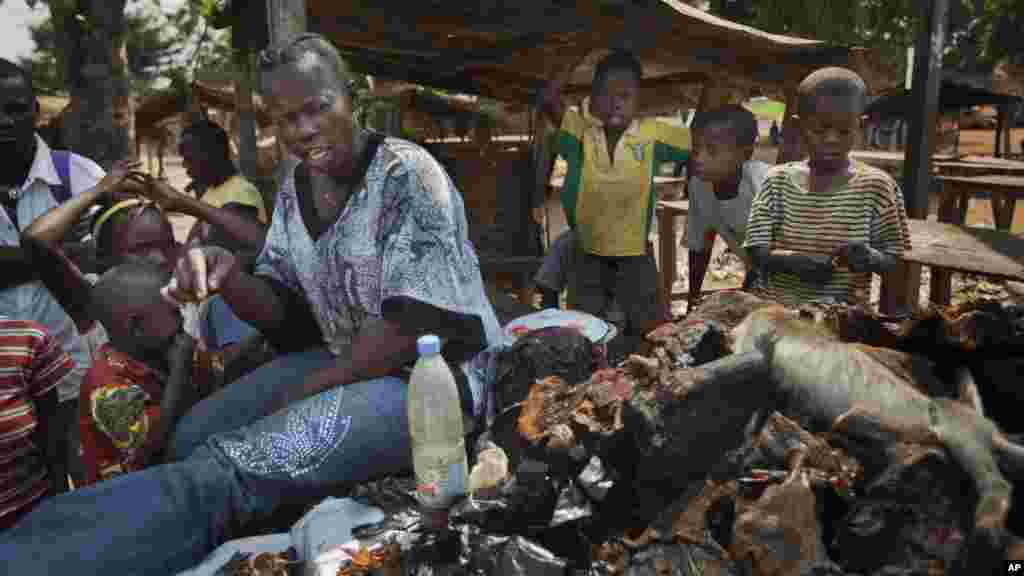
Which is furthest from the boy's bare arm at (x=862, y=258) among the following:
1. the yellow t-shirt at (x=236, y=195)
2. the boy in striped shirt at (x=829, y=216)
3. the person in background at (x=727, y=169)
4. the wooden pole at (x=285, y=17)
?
the yellow t-shirt at (x=236, y=195)

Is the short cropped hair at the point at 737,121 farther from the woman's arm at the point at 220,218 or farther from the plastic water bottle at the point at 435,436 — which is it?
the plastic water bottle at the point at 435,436

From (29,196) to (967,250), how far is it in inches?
166

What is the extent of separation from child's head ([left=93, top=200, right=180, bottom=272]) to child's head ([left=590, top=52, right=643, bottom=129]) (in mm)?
2218

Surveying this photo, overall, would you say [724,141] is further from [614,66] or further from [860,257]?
[860,257]

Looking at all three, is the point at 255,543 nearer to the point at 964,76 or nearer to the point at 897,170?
the point at 897,170

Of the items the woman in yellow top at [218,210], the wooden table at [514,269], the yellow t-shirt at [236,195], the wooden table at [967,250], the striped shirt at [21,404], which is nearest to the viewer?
the striped shirt at [21,404]

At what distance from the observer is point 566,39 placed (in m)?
4.63

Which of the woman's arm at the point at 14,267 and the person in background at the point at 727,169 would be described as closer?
the woman's arm at the point at 14,267

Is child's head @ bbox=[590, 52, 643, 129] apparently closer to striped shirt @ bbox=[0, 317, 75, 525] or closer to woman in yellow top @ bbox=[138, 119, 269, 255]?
woman in yellow top @ bbox=[138, 119, 269, 255]

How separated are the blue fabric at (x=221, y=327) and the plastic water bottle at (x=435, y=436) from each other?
1572 millimetres

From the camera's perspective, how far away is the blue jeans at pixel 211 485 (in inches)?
72.1

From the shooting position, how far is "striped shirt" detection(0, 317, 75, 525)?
1.98 m

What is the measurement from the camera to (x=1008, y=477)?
1330 millimetres

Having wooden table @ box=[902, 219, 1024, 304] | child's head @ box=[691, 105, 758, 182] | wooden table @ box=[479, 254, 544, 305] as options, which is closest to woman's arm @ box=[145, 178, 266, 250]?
child's head @ box=[691, 105, 758, 182]
